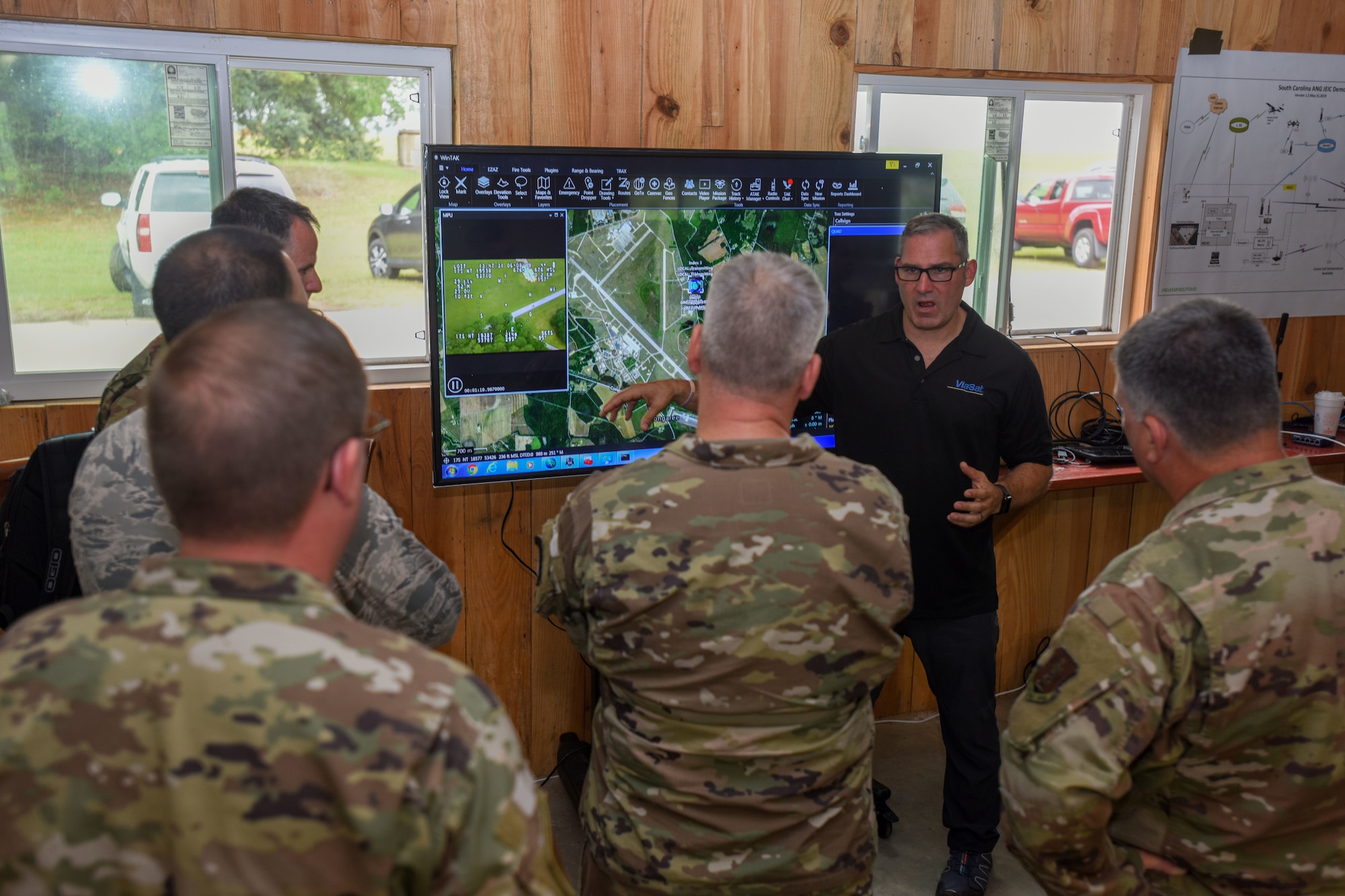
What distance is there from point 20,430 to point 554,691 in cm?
165

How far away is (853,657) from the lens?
1.52 m

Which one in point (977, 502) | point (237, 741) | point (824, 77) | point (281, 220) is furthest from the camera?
point (824, 77)

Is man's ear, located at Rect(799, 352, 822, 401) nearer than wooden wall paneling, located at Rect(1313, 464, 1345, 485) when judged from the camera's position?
Yes

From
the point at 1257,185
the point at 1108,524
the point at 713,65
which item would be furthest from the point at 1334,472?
the point at 713,65

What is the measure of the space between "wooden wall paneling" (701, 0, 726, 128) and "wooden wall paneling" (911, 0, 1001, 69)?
722 millimetres

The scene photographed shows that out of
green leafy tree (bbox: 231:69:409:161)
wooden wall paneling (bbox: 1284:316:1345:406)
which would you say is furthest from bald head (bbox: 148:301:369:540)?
wooden wall paneling (bbox: 1284:316:1345:406)

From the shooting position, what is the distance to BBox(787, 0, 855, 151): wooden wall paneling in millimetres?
3133

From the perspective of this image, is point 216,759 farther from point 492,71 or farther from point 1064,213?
point 1064,213

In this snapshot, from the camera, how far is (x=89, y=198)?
257 cm


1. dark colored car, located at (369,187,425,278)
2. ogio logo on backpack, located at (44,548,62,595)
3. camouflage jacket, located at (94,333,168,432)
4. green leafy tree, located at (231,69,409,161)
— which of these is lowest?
ogio logo on backpack, located at (44,548,62,595)

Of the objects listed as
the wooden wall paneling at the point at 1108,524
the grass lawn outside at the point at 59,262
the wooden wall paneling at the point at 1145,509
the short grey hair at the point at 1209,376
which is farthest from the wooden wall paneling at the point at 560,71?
the wooden wall paneling at the point at 1145,509

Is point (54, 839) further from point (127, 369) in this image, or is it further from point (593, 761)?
point (127, 369)

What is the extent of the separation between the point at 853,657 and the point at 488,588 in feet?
5.87

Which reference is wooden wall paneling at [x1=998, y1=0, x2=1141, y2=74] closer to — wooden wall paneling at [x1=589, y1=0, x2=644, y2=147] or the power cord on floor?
wooden wall paneling at [x1=589, y1=0, x2=644, y2=147]
